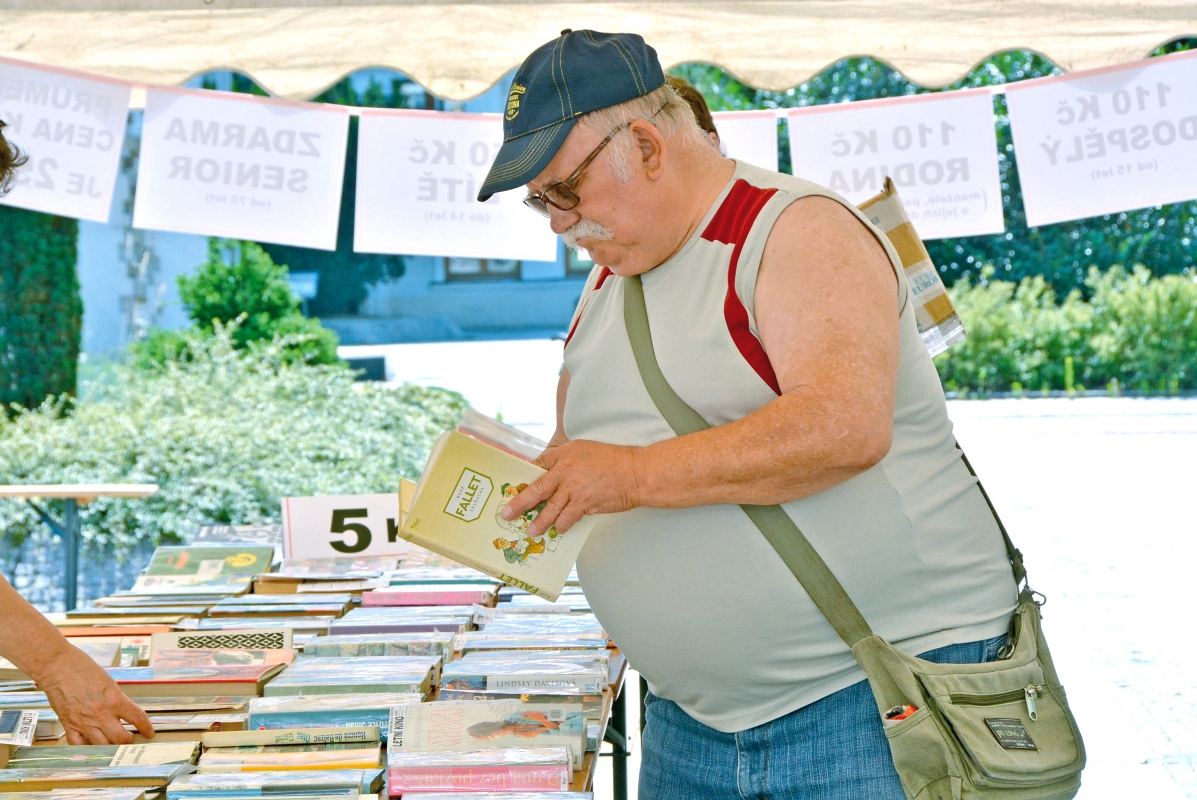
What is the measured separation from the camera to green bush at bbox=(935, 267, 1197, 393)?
35.5ft

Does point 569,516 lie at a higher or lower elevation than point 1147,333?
higher

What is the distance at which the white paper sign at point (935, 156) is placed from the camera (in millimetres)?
3391

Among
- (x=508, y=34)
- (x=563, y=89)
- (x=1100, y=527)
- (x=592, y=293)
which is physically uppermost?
(x=508, y=34)

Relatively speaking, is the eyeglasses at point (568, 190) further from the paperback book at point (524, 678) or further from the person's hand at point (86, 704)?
the person's hand at point (86, 704)

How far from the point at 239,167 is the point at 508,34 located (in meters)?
0.96

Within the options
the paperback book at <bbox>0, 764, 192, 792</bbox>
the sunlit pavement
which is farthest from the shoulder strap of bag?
the sunlit pavement

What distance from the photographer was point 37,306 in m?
7.70

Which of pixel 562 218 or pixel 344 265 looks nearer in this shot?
pixel 562 218

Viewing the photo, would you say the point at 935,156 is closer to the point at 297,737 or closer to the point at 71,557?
the point at 297,737

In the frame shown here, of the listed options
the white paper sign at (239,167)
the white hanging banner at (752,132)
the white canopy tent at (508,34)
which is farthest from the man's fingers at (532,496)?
the white hanging banner at (752,132)

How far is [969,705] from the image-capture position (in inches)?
47.7

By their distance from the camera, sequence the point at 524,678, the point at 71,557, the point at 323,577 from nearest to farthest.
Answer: the point at 524,678 < the point at 323,577 < the point at 71,557

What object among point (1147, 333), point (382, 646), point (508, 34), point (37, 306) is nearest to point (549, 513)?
point (382, 646)

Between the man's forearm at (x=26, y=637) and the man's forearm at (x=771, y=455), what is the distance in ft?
2.70
